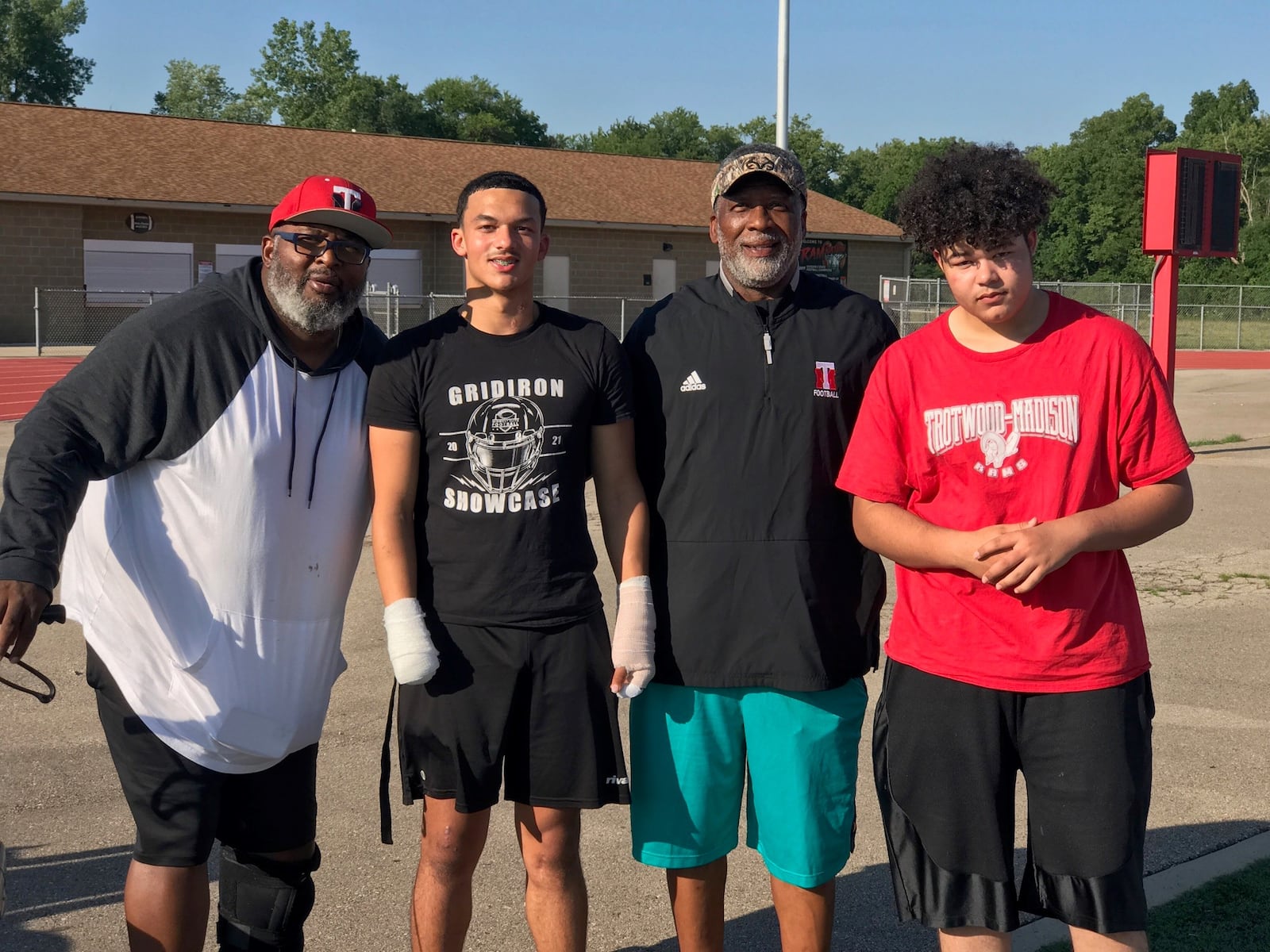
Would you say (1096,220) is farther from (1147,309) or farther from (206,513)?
(206,513)

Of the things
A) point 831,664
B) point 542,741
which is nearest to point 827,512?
point 831,664

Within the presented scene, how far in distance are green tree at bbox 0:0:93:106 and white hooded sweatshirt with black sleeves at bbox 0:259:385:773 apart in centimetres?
7564

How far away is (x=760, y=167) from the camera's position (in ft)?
11.4

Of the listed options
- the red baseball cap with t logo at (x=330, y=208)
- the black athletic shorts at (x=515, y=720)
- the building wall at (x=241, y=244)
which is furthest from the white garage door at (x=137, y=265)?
the black athletic shorts at (x=515, y=720)

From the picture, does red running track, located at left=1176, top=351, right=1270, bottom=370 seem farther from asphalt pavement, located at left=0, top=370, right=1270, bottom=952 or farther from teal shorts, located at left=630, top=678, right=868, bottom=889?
teal shorts, located at left=630, top=678, right=868, bottom=889

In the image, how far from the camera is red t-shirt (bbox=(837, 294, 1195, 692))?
9.28 ft

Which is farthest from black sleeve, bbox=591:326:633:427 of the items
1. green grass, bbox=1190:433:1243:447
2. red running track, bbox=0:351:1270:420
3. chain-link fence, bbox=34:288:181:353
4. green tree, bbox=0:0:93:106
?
green tree, bbox=0:0:93:106

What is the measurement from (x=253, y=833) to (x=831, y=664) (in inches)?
63.1

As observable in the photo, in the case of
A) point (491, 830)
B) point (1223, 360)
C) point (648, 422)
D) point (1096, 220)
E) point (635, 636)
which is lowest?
point (491, 830)

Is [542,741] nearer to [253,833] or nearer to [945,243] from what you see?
[253,833]

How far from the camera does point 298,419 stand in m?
3.24

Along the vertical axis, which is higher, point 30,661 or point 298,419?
point 298,419

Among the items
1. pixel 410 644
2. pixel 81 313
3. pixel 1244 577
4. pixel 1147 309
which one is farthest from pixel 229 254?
pixel 410 644

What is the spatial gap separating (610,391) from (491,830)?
2.04 metres
